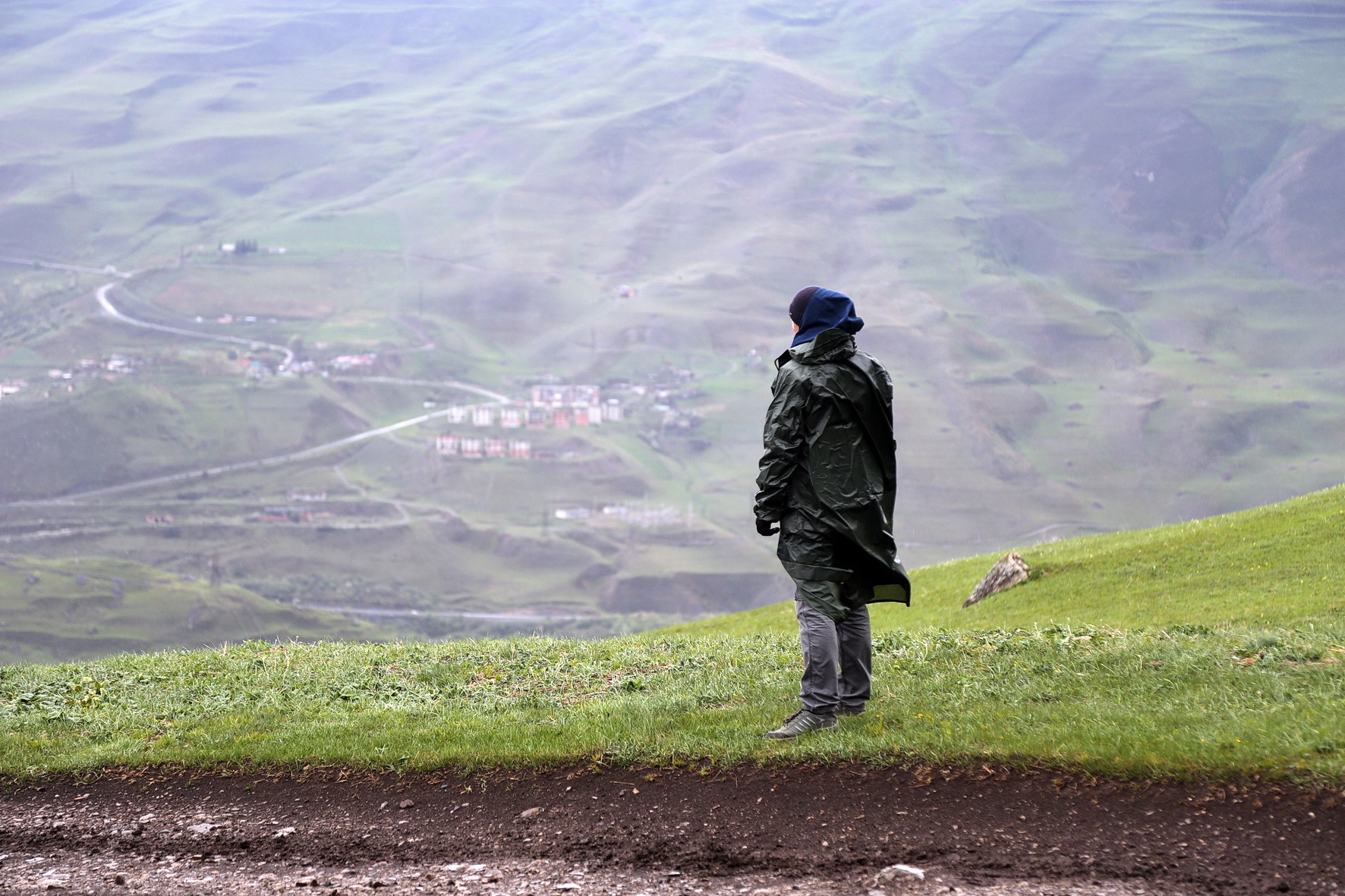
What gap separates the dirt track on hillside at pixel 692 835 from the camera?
6.46 m

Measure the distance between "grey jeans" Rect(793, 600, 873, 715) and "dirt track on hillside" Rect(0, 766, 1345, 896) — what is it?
82cm

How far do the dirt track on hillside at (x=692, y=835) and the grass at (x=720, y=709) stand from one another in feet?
1.16

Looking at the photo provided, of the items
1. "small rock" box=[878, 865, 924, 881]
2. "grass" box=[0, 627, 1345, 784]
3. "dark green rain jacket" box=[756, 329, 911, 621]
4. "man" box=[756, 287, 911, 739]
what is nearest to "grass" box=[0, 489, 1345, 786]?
"grass" box=[0, 627, 1345, 784]

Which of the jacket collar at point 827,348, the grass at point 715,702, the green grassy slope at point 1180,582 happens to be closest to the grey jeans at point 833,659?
the grass at point 715,702

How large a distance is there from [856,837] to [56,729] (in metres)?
8.86

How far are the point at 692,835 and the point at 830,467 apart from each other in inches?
119

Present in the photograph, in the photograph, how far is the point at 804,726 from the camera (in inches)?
348

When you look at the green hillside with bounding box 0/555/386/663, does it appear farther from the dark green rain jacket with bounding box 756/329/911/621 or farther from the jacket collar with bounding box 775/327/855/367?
the jacket collar with bounding box 775/327/855/367

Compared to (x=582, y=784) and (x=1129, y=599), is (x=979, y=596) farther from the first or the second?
(x=582, y=784)

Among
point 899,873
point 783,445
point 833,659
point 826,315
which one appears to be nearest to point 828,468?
point 783,445

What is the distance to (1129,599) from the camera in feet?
65.8

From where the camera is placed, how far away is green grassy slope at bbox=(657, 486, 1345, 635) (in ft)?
53.7

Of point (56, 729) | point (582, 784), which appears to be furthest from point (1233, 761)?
point (56, 729)

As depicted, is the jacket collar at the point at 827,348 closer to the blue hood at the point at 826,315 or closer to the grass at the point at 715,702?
the blue hood at the point at 826,315
